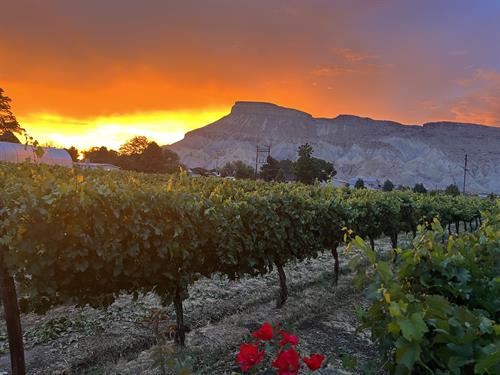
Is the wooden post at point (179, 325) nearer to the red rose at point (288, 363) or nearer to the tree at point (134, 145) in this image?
the red rose at point (288, 363)

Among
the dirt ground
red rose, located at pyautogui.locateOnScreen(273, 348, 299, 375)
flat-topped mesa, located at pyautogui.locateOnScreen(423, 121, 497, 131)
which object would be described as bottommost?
the dirt ground

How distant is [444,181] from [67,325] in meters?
136

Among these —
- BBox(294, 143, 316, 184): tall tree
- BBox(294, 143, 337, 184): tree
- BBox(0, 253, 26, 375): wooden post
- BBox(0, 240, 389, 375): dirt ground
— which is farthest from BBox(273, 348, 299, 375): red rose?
BBox(294, 143, 316, 184): tall tree

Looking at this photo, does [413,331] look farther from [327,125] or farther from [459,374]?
[327,125]

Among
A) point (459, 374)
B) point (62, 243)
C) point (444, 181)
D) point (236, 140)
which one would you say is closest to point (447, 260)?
point (459, 374)

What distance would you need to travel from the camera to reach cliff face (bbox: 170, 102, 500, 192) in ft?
429

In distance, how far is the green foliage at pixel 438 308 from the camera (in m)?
1.41

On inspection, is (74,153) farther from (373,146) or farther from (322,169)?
(373,146)

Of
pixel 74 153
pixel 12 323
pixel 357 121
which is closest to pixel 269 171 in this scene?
pixel 74 153

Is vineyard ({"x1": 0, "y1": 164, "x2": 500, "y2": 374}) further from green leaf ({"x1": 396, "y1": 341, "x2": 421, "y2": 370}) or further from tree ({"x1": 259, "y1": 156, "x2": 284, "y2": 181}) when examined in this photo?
tree ({"x1": 259, "y1": 156, "x2": 284, "y2": 181})

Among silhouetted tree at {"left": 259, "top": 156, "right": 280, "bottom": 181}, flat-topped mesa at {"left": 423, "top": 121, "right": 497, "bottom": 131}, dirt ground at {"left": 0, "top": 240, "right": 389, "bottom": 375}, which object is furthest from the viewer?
flat-topped mesa at {"left": 423, "top": 121, "right": 497, "bottom": 131}

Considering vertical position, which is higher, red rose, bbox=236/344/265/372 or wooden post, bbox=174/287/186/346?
red rose, bbox=236/344/265/372

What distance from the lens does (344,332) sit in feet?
20.5

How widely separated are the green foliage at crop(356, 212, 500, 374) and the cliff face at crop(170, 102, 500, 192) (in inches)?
5142
